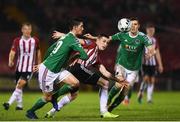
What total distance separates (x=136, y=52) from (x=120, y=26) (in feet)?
2.27

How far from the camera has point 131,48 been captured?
14.2m

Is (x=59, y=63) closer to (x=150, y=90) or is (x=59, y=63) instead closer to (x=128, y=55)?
(x=128, y=55)

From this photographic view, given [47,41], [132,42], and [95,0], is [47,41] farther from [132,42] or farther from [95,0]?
[132,42]

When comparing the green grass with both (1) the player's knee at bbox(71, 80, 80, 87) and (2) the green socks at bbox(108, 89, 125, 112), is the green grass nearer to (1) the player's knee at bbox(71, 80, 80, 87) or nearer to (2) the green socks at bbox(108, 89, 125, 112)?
(2) the green socks at bbox(108, 89, 125, 112)

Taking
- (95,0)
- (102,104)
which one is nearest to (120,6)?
(95,0)

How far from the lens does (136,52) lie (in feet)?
46.6

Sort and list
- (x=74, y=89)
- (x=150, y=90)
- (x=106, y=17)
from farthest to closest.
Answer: (x=106, y=17) → (x=150, y=90) → (x=74, y=89)

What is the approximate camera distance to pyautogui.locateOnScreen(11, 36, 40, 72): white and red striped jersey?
618 inches

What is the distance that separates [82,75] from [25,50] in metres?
3.30

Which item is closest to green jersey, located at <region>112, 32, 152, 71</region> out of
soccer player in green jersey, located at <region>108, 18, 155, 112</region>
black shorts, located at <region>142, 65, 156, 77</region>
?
soccer player in green jersey, located at <region>108, 18, 155, 112</region>

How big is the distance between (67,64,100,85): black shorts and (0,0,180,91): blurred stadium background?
12835 millimetres

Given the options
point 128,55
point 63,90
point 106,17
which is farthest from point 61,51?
point 106,17

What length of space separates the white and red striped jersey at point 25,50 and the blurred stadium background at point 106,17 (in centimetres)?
974

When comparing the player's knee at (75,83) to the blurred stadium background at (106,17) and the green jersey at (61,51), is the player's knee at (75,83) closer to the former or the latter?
the green jersey at (61,51)
